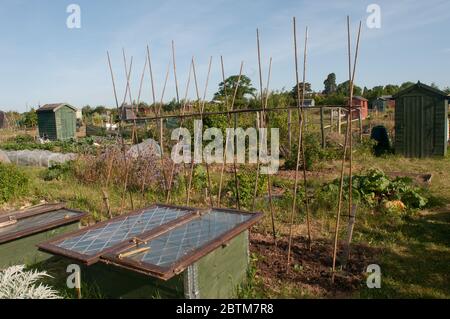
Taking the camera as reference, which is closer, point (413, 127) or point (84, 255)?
point (84, 255)

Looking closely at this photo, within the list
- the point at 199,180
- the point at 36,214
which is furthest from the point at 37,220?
the point at 199,180

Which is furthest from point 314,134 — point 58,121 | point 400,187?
point 58,121

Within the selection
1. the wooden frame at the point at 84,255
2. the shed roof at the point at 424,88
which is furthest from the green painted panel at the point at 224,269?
the shed roof at the point at 424,88

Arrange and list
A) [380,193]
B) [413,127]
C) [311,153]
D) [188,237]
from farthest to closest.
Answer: [413,127]
[311,153]
[380,193]
[188,237]

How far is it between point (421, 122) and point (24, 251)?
11032 millimetres

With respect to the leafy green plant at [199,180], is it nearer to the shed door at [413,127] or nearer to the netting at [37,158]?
the netting at [37,158]

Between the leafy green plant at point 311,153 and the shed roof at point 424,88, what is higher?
the shed roof at point 424,88

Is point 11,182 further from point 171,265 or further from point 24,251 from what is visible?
point 171,265

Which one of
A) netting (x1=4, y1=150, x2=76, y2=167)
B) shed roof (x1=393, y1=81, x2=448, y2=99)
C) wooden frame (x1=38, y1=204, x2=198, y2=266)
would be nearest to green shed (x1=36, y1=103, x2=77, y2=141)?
netting (x1=4, y1=150, x2=76, y2=167)

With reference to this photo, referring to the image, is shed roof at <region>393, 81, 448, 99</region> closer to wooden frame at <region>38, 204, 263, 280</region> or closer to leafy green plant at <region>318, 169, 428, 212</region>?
leafy green plant at <region>318, 169, 428, 212</region>

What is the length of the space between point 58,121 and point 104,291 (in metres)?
20.3

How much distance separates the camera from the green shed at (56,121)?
69.1 feet

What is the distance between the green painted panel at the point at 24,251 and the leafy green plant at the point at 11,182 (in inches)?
129

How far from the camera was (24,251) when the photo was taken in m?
4.04
